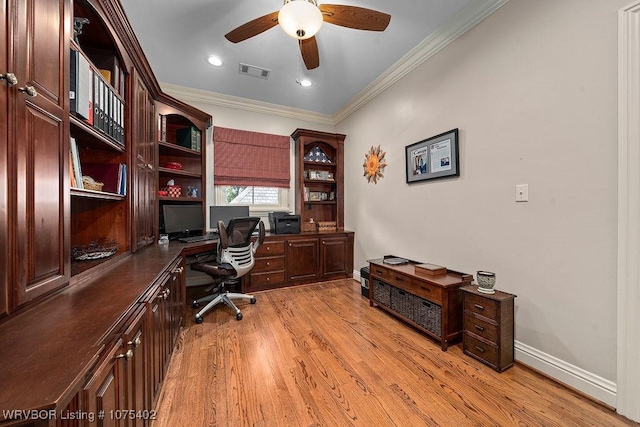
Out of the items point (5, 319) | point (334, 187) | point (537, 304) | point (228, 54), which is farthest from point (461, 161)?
point (5, 319)

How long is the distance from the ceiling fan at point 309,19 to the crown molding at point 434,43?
84 cm

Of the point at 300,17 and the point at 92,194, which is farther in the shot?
the point at 300,17

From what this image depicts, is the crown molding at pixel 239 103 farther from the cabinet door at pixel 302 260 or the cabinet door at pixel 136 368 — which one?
the cabinet door at pixel 136 368

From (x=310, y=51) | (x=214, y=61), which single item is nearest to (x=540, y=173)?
(x=310, y=51)

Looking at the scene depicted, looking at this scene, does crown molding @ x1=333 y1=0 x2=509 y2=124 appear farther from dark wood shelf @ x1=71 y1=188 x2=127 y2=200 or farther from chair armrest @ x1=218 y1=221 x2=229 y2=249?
dark wood shelf @ x1=71 y1=188 x2=127 y2=200

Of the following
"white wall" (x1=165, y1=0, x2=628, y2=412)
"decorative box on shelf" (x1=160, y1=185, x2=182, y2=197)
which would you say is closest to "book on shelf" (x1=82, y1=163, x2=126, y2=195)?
"decorative box on shelf" (x1=160, y1=185, x2=182, y2=197)

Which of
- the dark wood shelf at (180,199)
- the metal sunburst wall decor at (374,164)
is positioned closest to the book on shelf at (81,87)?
the dark wood shelf at (180,199)

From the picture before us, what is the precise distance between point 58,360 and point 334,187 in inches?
150

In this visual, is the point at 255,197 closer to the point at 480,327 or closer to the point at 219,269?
the point at 219,269

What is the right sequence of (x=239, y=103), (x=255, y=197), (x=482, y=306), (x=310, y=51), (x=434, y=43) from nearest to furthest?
(x=482, y=306) < (x=310, y=51) < (x=434, y=43) < (x=239, y=103) < (x=255, y=197)

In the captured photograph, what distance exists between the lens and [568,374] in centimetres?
155

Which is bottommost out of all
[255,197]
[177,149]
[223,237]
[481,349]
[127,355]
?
[481,349]

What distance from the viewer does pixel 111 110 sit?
159 centimetres

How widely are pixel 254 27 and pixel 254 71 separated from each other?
1134mm
